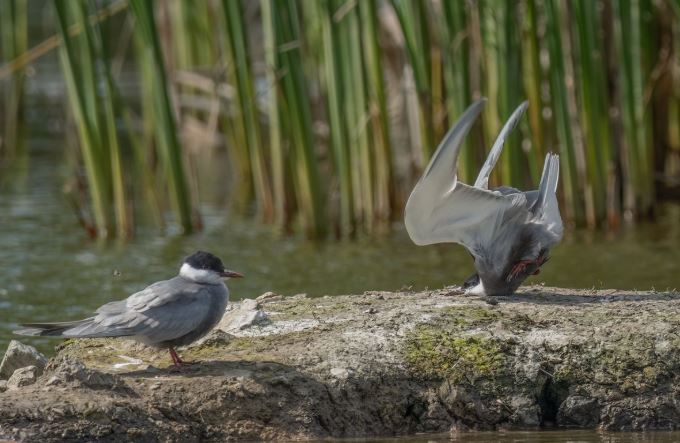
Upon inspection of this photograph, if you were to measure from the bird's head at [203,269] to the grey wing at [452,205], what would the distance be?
1119mm

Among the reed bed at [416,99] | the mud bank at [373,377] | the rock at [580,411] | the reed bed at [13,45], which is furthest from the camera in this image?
the reed bed at [13,45]

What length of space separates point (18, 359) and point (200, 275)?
1.26 m

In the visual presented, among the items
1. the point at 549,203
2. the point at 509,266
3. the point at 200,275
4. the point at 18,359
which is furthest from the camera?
the point at 509,266

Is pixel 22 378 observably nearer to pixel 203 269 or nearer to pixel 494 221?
pixel 203 269

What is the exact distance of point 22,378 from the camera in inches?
239

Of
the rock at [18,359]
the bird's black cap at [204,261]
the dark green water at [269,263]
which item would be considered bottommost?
the dark green water at [269,263]

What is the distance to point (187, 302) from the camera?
580 centimetres

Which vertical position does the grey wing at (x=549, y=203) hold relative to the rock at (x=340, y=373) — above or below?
above

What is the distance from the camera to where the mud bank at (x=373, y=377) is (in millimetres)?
5629

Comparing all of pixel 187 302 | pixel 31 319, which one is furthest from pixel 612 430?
pixel 31 319

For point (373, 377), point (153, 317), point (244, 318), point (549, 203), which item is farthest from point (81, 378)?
point (549, 203)

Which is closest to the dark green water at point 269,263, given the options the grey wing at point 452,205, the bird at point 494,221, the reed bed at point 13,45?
the reed bed at point 13,45

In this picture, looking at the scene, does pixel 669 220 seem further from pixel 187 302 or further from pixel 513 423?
pixel 187 302

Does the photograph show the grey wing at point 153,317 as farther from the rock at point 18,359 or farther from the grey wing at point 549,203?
the grey wing at point 549,203
